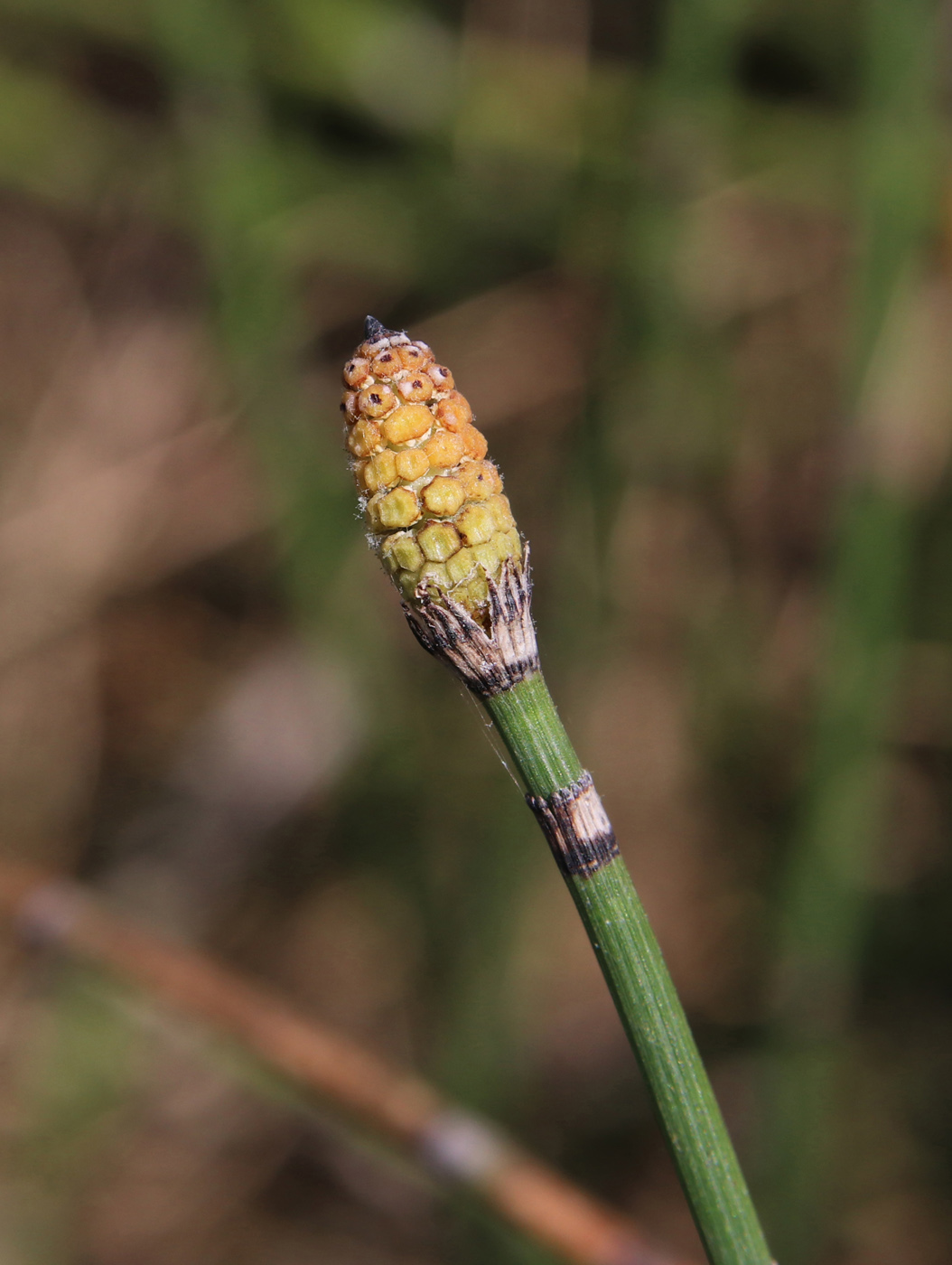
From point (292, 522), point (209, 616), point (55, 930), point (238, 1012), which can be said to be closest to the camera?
point (238, 1012)

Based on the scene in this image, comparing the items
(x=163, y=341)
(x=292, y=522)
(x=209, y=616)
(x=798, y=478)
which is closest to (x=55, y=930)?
(x=292, y=522)

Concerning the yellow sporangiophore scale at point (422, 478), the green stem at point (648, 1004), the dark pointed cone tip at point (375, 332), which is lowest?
the green stem at point (648, 1004)

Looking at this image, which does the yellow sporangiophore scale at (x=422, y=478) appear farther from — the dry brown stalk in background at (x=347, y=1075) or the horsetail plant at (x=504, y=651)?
the dry brown stalk in background at (x=347, y=1075)

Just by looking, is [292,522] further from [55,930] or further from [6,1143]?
[6,1143]

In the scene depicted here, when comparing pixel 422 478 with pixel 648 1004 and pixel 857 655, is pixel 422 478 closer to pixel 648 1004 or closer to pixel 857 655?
pixel 648 1004

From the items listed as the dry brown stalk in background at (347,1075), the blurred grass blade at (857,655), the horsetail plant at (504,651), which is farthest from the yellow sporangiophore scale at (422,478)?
the blurred grass blade at (857,655)

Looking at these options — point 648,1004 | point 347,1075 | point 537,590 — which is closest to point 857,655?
point 537,590
